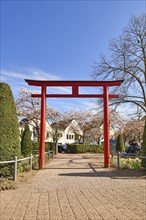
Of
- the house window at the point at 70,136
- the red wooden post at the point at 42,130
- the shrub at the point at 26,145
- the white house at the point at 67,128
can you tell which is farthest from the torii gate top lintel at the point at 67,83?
the house window at the point at 70,136

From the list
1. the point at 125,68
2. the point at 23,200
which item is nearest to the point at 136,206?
the point at 23,200

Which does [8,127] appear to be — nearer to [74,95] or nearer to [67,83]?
[67,83]

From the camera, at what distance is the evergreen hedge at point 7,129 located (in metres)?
8.23

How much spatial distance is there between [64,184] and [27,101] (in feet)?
79.1

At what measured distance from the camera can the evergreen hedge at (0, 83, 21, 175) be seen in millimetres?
8234

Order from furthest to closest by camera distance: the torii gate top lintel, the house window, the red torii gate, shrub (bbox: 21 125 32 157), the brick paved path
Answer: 1. the house window
2. shrub (bbox: 21 125 32 157)
3. the torii gate top lintel
4. the red torii gate
5. the brick paved path

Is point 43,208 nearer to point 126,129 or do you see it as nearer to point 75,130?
point 126,129

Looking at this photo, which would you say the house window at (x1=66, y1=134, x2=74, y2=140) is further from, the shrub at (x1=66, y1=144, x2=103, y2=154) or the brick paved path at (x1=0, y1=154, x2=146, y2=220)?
the brick paved path at (x1=0, y1=154, x2=146, y2=220)

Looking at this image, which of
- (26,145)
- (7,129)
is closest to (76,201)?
(7,129)

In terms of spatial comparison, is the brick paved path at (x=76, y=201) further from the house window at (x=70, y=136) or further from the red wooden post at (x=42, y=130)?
the house window at (x=70, y=136)

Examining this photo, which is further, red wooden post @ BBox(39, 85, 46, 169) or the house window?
the house window

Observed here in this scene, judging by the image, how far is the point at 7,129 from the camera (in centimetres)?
860

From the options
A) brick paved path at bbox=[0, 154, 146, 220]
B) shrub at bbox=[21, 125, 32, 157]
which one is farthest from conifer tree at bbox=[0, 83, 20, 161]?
shrub at bbox=[21, 125, 32, 157]

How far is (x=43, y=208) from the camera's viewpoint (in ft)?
16.2
